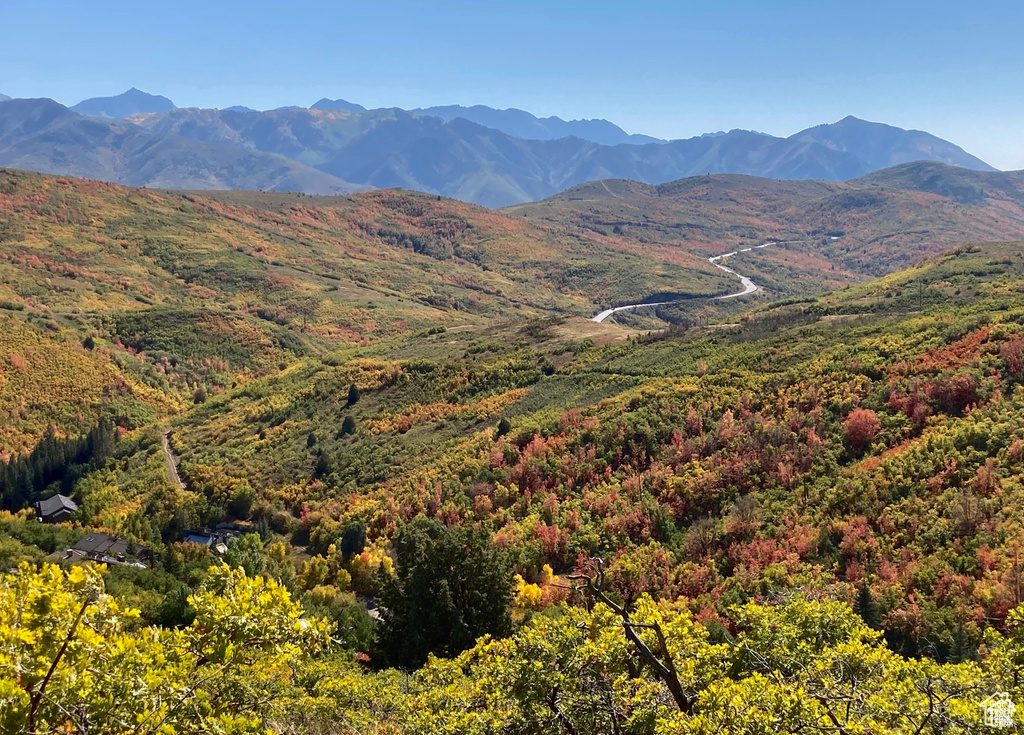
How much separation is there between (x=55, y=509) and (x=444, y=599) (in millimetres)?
41632

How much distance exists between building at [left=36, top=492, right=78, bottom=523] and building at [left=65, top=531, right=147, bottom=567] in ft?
44.6

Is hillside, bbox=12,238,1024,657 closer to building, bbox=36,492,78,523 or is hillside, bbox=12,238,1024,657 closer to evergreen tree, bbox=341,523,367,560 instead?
evergreen tree, bbox=341,523,367,560

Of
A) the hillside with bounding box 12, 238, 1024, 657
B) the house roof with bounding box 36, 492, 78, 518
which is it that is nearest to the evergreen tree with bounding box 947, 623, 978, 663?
the hillside with bounding box 12, 238, 1024, 657

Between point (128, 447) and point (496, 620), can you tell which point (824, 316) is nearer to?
point (496, 620)

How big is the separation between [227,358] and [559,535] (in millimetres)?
72484

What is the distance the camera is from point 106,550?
3394 centimetres

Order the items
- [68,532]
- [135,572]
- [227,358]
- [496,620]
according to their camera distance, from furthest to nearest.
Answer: [227,358] < [68,532] < [135,572] < [496,620]

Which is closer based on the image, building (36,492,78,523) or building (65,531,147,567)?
building (65,531,147,567)

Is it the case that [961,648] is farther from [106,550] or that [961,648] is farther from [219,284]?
[219,284]

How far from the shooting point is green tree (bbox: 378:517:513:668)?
20344 mm

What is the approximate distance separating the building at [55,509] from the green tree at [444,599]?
37950 millimetres

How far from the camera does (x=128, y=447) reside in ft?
200

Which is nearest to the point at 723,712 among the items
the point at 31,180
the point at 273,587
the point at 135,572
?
the point at 273,587

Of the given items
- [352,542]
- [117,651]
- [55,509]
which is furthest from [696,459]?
[55,509]
